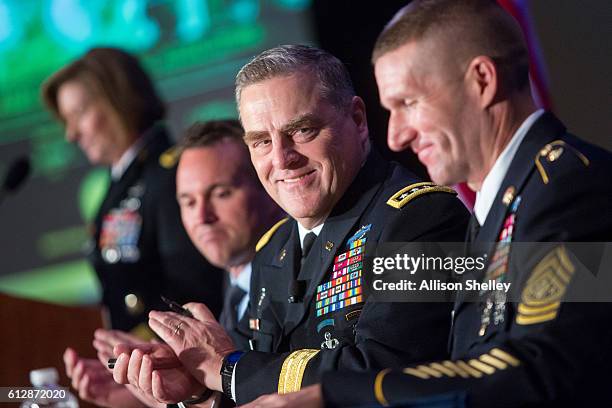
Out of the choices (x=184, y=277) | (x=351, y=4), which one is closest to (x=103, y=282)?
(x=184, y=277)

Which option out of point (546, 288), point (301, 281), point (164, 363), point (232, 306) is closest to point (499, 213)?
point (546, 288)

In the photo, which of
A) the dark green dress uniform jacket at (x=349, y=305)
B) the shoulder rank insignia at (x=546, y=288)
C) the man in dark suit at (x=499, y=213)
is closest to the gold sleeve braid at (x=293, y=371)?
the dark green dress uniform jacket at (x=349, y=305)

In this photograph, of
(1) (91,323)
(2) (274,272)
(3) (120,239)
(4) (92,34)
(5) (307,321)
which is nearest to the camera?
(5) (307,321)

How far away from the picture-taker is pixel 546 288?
180cm

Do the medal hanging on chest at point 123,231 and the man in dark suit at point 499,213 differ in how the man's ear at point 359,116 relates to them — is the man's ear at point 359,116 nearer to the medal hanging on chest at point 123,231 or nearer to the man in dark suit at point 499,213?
the man in dark suit at point 499,213

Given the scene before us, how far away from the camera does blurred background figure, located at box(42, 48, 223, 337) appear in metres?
3.93

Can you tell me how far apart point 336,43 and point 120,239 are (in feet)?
4.29

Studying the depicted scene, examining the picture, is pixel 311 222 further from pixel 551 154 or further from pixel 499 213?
pixel 551 154

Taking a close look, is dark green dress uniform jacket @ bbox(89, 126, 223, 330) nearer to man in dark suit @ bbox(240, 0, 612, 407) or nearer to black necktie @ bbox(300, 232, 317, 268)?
black necktie @ bbox(300, 232, 317, 268)

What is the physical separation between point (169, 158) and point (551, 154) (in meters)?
2.52

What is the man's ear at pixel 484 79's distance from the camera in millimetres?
2080

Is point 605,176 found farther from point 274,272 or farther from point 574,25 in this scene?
point 574,25

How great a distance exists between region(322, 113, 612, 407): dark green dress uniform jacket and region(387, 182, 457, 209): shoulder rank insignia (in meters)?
0.41

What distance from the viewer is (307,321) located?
242 centimetres
